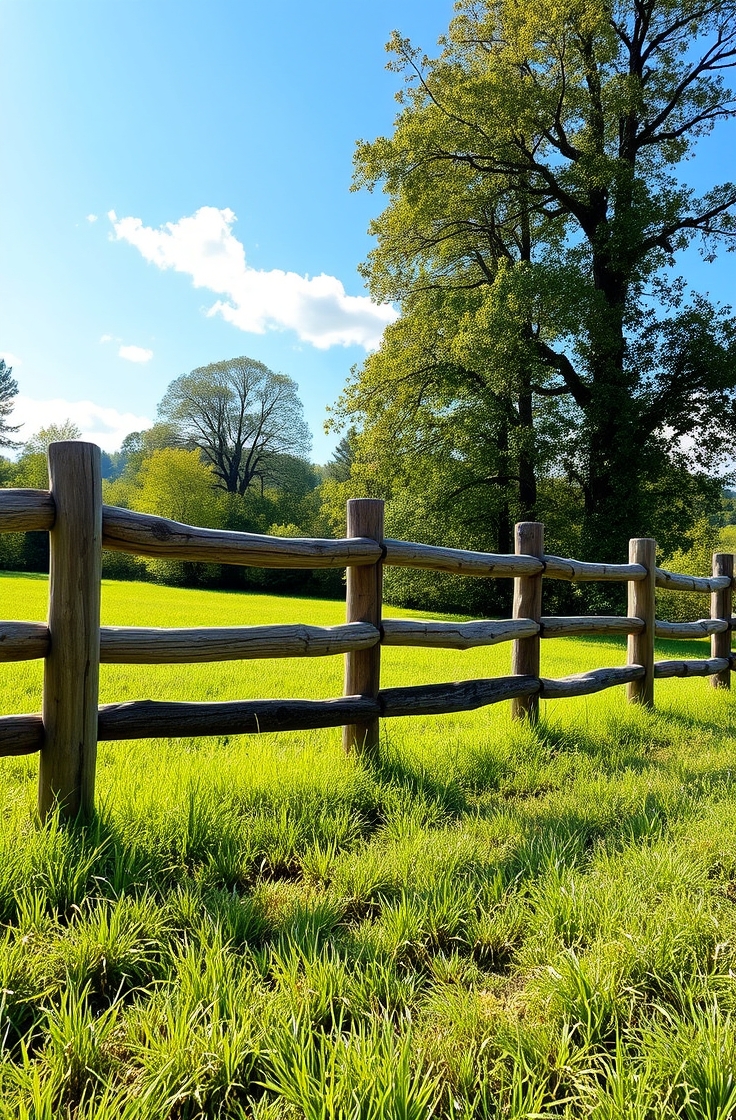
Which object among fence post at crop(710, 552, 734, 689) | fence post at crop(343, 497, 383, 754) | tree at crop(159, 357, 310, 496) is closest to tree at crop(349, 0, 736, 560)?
fence post at crop(710, 552, 734, 689)

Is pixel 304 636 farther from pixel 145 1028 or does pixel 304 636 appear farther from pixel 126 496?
pixel 126 496

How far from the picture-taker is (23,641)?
2.80m

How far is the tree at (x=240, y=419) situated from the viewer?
5144 centimetres

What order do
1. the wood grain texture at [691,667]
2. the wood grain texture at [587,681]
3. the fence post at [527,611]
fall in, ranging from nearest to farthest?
the fence post at [527,611] → the wood grain texture at [587,681] → the wood grain texture at [691,667]

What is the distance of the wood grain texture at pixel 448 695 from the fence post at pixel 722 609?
13.6ft

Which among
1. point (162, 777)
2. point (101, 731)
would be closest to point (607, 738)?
point (162, 777)

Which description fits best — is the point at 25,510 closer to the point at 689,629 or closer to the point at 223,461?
the point at 689,629

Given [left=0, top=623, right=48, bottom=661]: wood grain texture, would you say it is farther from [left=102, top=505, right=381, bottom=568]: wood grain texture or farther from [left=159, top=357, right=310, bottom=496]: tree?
[left=159, top=357, right=310, bottom=496]: tree

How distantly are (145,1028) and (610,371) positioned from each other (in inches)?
814

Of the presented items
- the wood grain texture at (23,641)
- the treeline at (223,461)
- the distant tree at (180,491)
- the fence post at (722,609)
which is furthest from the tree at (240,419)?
the wood grain texture at (23,641)

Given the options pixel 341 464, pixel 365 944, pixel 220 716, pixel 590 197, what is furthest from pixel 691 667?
pixel 341 464

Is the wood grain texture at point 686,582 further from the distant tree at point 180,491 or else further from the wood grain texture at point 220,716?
the distant tree at point 180,491

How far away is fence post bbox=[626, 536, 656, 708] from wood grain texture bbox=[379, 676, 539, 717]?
1.97 meters

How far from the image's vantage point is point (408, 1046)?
1.60 metres
